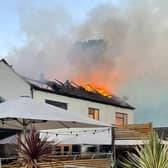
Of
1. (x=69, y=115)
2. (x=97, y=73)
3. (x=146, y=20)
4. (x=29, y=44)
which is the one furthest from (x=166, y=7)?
(x=69, y=115)

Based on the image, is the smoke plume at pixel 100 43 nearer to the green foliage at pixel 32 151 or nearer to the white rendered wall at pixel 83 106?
the white rendered wall at pixel 83 106

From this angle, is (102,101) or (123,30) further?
(123,30)

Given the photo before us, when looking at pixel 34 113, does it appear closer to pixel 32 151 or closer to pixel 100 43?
pixel 32 151

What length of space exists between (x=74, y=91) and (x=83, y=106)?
1.34 m

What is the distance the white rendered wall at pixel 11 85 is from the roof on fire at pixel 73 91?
0.33 m

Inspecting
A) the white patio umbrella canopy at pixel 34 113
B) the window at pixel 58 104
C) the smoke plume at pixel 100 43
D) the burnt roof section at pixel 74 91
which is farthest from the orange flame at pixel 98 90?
the white patio umbrella canopy at pixel 34 113

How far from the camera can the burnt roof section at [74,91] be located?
80.9ft

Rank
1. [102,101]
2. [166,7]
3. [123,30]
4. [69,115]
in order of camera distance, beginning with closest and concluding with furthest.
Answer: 1. [69,115]
2. [102,101]
3. [166,7]
4. [123,30]

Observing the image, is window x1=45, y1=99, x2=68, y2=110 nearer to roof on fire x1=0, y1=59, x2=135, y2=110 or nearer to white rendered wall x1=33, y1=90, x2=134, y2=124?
white rendered wall x1=33, y1=90, x2=134, y2=124

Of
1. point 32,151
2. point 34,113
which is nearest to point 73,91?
point 34,113

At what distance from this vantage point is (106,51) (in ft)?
145

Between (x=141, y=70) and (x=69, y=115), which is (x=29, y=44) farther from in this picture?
(x=69, y=115)

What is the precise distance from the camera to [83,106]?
2688 centimetres

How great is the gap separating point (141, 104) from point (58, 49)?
1018 centimetres
